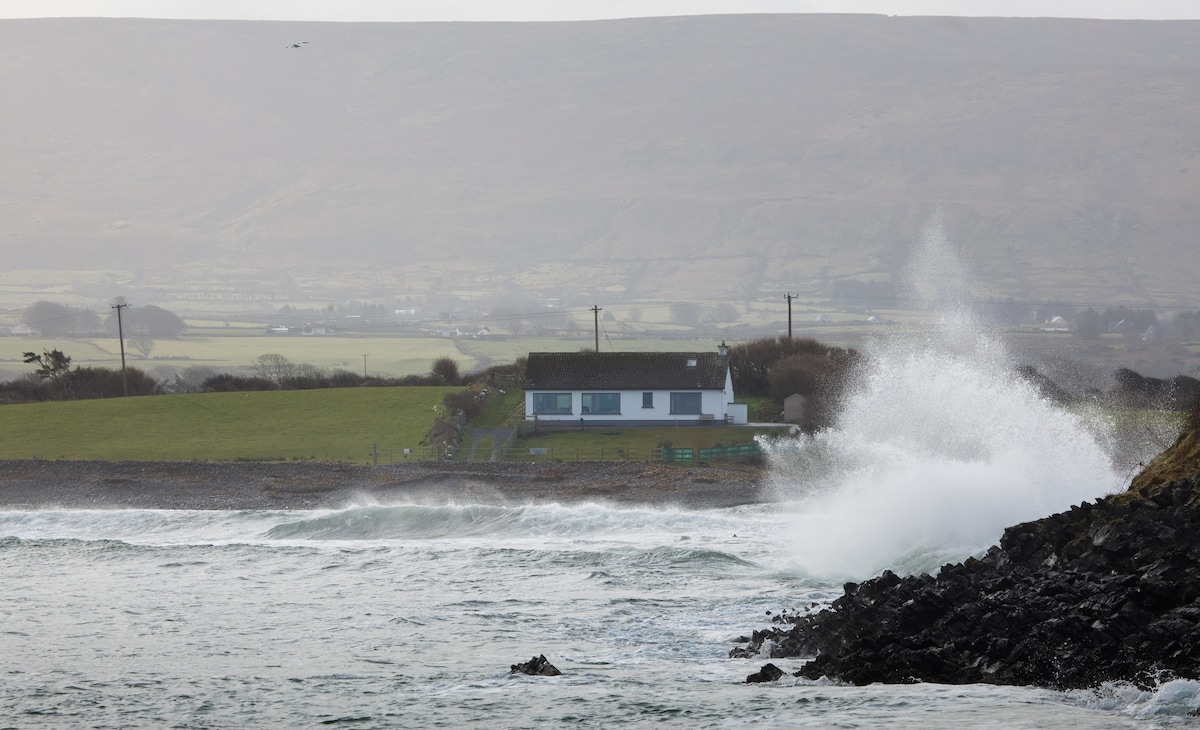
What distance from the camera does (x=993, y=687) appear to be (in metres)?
18.1

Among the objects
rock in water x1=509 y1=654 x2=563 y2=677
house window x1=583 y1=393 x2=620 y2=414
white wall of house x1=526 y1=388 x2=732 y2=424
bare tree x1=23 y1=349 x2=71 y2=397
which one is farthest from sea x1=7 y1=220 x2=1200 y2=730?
bare tree x1=23 y1=349 x2=71 y2=397

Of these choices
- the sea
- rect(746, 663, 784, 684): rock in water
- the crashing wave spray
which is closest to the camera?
the sea

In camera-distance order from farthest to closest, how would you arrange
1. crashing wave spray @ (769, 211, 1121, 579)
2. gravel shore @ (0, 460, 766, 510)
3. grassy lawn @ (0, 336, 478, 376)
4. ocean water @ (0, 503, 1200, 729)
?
grassy lawn @ (0, 336, 478, 376)
gravel shore @ (0, 460, 766, 510)
crashing wave spray @ (769, 211, 1121, 579)
ocean water @ (0, 503, 1200, 729)

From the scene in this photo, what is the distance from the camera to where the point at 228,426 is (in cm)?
6256

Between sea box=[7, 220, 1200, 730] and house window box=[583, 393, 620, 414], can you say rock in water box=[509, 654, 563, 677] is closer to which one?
sea box=[7, 220, 1200, 730]

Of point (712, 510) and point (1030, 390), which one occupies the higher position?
point (1030, 390)

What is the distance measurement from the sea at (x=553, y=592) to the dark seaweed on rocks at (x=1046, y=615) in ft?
1.51

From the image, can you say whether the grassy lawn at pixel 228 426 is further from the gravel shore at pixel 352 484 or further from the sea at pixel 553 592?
the sea at pixel 553 592

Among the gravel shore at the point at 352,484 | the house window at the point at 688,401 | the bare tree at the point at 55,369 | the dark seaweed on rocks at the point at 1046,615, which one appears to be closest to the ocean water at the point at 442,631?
the dark seaweed on rocks at the point at 1046,615

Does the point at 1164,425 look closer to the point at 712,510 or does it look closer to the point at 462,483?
the point at 712,510

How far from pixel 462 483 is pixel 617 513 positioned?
9.09m

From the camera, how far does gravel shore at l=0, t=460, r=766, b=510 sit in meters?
46.1

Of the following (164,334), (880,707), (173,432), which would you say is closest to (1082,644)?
(880,707)

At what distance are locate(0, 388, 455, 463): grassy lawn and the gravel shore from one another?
3.02 metres
